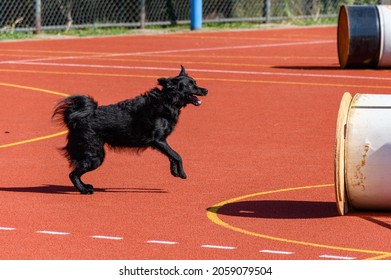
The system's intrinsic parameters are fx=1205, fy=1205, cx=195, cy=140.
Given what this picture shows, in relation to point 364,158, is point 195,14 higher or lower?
lower

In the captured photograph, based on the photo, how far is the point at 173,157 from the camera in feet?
34.2

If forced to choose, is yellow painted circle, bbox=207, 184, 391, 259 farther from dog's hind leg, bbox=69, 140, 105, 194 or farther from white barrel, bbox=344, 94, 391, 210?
dog's hind leg, bbox=69, 140, 105, 194

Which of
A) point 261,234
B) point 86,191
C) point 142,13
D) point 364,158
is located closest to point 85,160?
point 86,191

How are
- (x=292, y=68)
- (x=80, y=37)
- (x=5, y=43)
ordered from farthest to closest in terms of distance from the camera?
(x=80, y=37) → (x=5, y=43) → (x=292, y=68)

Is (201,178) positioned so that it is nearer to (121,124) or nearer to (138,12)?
(121,124)

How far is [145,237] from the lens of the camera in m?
8.38

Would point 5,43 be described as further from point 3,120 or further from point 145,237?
point 145,237

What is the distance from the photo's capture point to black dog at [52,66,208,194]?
10.3 metres

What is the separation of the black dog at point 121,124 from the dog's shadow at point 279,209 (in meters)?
1.00

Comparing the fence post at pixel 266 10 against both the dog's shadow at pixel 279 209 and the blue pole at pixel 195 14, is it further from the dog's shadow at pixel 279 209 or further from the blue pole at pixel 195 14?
the dog's shadow at pixel 279 209

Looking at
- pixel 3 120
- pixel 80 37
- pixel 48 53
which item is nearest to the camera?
pixel 3 120

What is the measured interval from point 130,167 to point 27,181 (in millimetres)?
1224

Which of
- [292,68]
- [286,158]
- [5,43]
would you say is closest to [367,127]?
A: [286,158]

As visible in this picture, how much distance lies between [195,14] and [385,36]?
11196 millimetres
